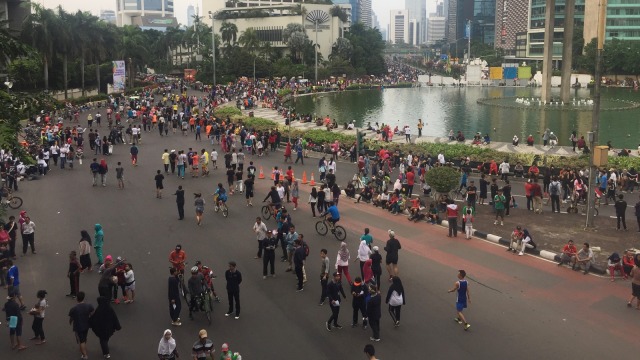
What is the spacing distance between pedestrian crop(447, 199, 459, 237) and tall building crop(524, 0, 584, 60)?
116512 mm

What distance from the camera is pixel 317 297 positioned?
1461cm

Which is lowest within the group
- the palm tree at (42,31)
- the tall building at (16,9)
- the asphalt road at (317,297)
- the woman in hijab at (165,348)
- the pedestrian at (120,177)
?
the asphalt road at (317,297)

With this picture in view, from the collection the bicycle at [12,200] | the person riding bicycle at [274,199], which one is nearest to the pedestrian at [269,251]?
the person riding bicycle at [274,199]

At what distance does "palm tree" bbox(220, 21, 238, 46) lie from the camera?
393ft

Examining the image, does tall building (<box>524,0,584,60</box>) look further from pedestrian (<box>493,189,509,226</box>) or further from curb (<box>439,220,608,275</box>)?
curb (<box>439,220,608,275</box>)

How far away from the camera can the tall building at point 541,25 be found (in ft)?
412

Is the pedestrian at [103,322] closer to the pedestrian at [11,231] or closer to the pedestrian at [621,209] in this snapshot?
the pedestrian at [11,231]

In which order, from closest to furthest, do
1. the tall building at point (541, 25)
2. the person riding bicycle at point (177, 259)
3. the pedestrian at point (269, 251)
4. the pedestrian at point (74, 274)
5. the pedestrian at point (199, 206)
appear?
the pedestrian at point (74, 274), the person riding bicycle at point (177, 259), the pedestrian at point (269, 251), the pedestrian at point (199, 206), the tall building at point (541, 25)

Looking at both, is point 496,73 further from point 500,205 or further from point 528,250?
point 528,250

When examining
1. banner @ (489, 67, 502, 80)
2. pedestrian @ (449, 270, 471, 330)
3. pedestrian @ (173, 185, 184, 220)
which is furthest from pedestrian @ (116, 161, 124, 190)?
banner @ (489, 67, 502, 80)

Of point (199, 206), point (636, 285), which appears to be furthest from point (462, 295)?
point (199, 206)

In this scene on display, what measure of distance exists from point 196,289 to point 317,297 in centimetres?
303

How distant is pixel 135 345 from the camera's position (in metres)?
12.1

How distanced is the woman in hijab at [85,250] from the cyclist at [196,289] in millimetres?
4070
